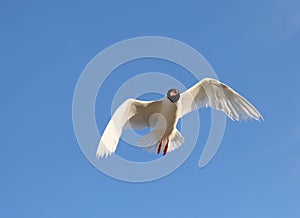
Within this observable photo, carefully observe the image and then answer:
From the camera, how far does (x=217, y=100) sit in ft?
57.0

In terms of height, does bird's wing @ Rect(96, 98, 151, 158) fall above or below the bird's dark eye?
below

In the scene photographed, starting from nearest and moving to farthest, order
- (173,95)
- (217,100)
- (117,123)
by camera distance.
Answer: (117,123), (173,95), (217,100)

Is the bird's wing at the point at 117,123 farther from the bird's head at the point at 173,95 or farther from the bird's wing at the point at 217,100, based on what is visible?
the bird's wing at the point at 217,100

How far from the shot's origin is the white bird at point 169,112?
15.5 metres

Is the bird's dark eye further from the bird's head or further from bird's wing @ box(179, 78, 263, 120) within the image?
bird's wing @ box(179, 78, 263, 120)

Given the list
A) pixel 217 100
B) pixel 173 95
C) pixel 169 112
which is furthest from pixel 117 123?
pixel 217 100

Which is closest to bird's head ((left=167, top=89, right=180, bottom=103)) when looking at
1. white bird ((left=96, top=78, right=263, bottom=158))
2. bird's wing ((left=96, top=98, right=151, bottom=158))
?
white bird ((left=96, top=78, right=263, bottom=158))

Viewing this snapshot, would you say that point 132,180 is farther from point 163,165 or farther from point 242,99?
point 242,99

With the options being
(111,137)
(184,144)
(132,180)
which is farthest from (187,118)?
(132,180)

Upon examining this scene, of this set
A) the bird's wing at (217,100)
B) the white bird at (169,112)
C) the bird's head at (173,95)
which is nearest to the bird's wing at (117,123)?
the white bird at (169,112)

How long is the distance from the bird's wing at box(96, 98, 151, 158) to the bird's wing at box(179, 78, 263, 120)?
1.49 meters

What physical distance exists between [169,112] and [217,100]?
7.20 ft

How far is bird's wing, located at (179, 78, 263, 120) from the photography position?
16953mm

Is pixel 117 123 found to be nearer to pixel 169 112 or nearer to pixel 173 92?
pixel 169 112
